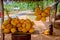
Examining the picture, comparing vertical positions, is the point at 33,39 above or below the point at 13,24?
below

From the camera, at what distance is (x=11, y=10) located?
3.34m

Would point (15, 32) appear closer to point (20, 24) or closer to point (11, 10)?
point (20, 24)

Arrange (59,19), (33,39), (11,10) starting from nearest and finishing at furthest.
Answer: (33,39)
(11,10)
(59,19)

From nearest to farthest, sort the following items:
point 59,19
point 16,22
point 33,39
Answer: point 16,22
point 33,39
point 59,19

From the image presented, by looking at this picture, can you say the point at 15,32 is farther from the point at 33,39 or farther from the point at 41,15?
the point at 33,39

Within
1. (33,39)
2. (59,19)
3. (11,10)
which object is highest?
(11,10)

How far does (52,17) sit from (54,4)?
0.50 metres

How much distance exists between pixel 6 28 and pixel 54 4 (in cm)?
249

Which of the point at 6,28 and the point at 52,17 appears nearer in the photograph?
the point at 6,28

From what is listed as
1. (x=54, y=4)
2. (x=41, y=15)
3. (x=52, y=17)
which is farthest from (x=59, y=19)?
(x=41, y=15)

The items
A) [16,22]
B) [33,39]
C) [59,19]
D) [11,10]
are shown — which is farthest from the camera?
[59,19]

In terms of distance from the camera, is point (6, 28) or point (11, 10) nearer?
point (6, 28)

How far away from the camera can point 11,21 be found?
101 centimetres

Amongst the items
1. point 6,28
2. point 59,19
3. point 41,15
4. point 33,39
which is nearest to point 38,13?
point 41,15
